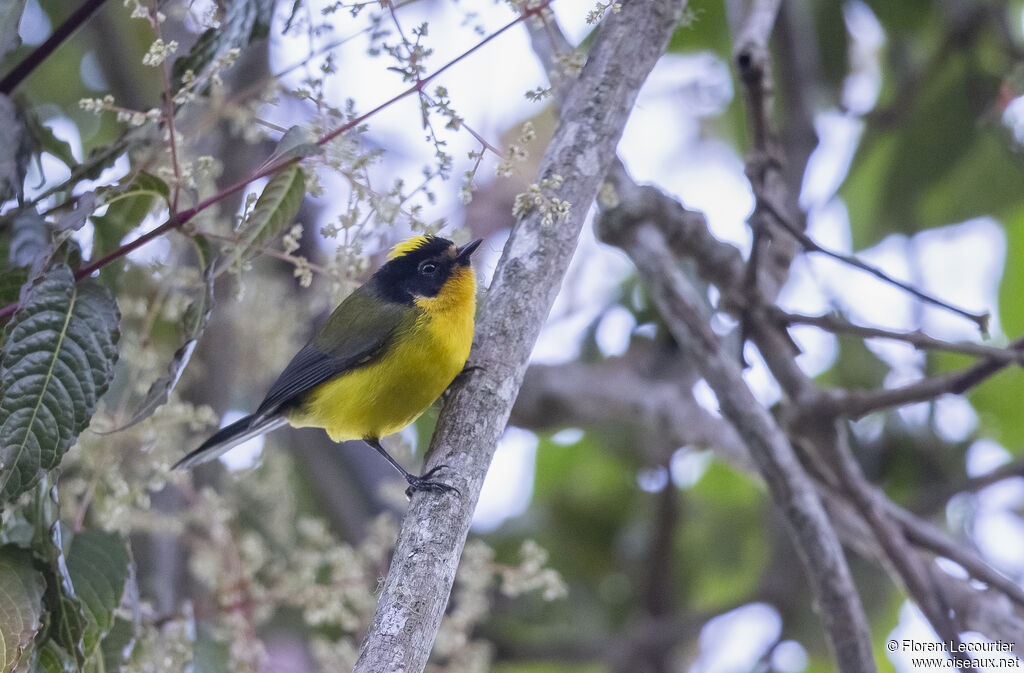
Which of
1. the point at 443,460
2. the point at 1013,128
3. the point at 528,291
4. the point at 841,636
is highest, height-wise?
the point at 1013,128

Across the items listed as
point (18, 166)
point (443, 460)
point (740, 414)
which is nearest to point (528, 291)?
point (443, 460)

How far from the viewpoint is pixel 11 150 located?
1.85 m

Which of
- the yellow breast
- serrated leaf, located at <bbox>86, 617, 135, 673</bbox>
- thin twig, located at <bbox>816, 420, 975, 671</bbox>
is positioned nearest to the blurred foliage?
serrated leaf, located at <bbox>86, 617, 135, 673</bbox>

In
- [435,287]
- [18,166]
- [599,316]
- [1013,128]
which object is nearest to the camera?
[18,166]

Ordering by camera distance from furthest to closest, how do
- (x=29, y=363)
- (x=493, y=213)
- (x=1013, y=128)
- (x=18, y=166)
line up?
(x=493, y=213) < (x=1013, y=128) < (x=18, y=166) < (x=29, y=363)

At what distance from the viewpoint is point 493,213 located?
447 cm

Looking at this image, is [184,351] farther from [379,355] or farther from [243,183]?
[379,355]

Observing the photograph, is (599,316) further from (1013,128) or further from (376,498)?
(1013,128)

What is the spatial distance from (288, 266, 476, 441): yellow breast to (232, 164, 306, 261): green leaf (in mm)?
670

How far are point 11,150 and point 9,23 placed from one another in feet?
0.79

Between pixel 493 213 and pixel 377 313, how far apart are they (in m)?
1.56

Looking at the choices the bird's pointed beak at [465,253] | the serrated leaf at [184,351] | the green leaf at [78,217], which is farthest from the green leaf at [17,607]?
the bird's pointed beak at [465,253]

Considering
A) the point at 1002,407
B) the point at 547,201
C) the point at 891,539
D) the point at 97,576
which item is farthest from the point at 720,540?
the point at 97,576

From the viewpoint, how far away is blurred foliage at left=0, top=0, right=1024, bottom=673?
1.86 m
